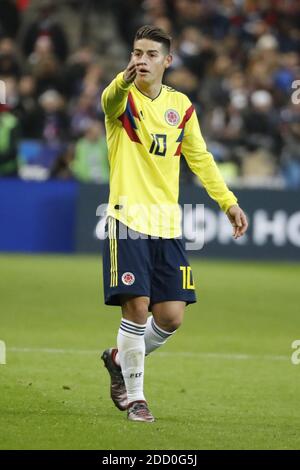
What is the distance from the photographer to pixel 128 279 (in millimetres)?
7480

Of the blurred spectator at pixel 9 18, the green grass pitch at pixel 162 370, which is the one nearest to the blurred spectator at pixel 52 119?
the blurred spectator at pixel 9 18

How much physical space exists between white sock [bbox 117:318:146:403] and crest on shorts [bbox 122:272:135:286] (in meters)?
0.24

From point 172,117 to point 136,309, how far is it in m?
1.19

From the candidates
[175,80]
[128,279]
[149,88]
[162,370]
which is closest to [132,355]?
[128,279]

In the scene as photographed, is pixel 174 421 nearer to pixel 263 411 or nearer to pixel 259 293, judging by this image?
pixel 263 411

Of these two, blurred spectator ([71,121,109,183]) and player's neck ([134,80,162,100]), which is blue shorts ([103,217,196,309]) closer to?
player's neck ([134,80,162,100])

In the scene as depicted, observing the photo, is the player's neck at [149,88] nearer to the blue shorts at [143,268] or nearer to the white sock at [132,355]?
the blue shorts at [143,268]

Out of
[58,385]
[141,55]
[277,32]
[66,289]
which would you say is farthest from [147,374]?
[277,32]

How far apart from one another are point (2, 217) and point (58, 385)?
9.96m

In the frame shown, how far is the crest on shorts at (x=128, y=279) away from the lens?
7477 millimetres

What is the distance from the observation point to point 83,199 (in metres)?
→ 18.7

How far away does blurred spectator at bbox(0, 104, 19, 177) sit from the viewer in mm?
18859

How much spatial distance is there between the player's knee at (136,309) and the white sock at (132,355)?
0.03 m

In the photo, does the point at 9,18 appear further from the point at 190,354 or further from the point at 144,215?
the point at 144,215
